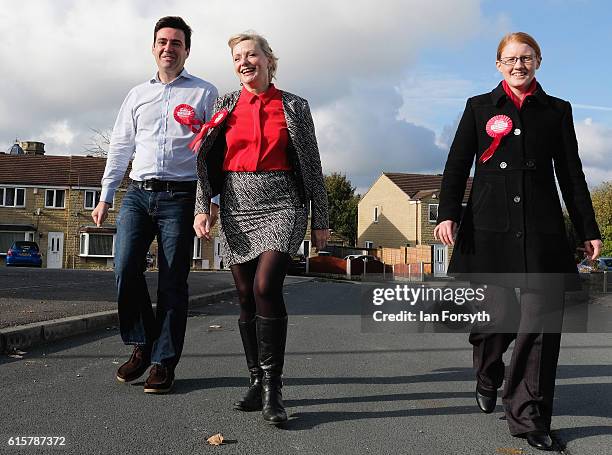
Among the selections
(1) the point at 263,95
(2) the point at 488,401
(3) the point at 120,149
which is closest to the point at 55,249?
(3) the point at 120,149

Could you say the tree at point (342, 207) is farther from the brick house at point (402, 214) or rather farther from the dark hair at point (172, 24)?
the dark hair at point (172, 24)

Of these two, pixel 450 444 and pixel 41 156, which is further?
pixel 41 156

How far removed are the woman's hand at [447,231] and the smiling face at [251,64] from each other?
1.33m

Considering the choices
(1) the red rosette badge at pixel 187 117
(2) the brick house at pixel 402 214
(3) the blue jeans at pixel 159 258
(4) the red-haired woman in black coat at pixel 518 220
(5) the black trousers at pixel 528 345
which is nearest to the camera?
(5) the black trousers at pixel 528 345

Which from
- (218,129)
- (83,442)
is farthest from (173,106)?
(83,442)

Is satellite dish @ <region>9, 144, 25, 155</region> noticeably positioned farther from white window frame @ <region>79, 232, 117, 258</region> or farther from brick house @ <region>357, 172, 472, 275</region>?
brick house @ <region>357, 172, 472, 275</region>

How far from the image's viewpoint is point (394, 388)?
189 inches

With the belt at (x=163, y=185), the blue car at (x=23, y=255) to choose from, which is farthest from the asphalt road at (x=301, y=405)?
the blue car at (x=23, y=255)

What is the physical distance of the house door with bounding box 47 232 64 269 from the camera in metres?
49.8

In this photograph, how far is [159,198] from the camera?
4.54 metres

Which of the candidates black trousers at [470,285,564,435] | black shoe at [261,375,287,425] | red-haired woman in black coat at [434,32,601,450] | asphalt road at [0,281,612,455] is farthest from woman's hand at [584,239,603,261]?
black shoe at [261,375,287,425]

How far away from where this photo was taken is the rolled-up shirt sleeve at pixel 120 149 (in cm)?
477

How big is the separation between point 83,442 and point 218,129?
189 cm

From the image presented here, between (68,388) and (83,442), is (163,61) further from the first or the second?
(83,442)
